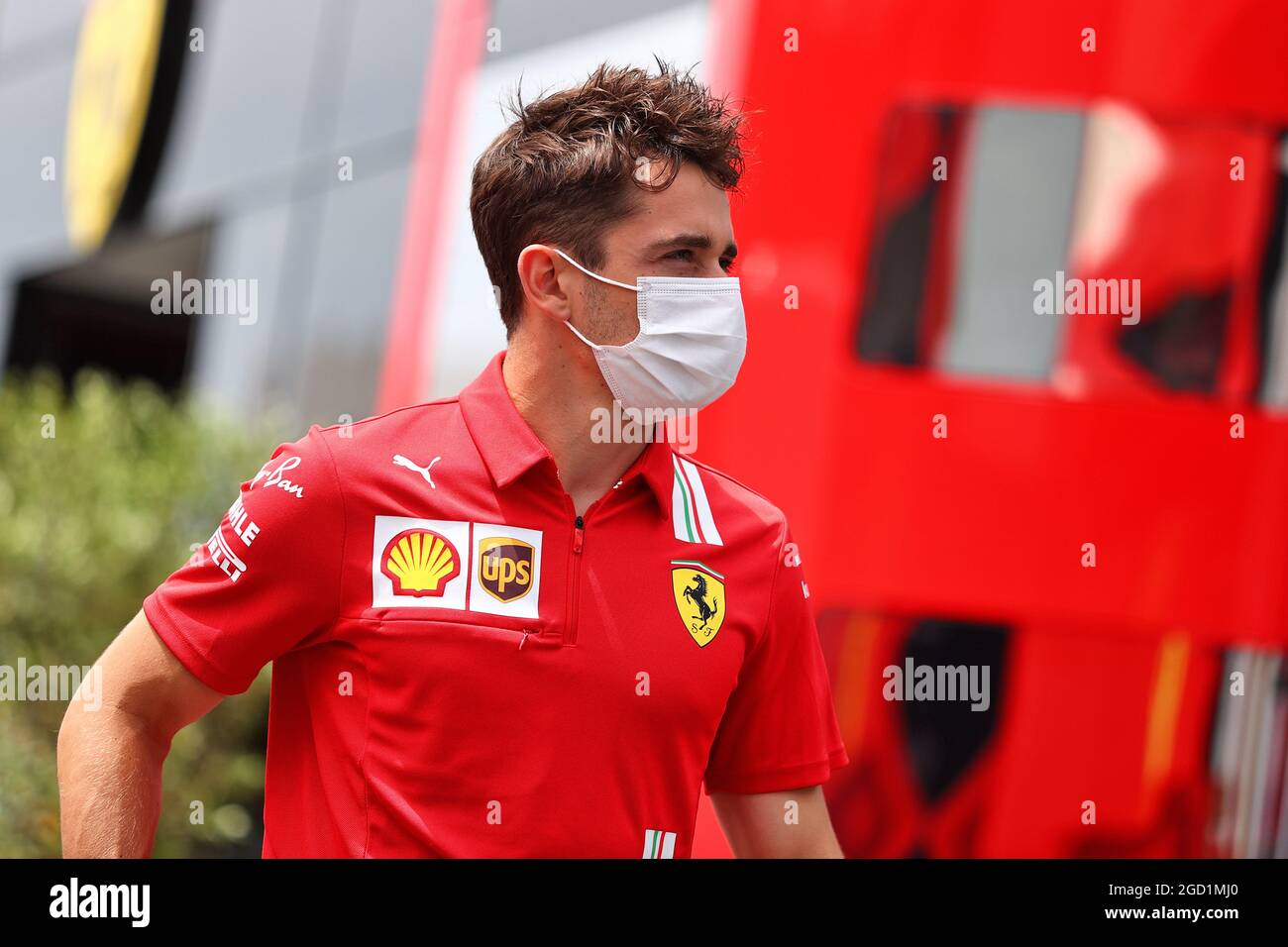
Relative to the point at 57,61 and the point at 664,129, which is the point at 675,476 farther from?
the point at 57,61

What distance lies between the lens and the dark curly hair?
2.29m

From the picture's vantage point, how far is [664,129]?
2.30 meters

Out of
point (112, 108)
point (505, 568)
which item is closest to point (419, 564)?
point (505, 568)

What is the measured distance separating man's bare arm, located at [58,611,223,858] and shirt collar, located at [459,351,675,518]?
0.53 meters

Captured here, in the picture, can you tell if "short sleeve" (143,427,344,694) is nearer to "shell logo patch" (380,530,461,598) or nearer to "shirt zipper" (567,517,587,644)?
"shell logo patch" (380,530,461,598)

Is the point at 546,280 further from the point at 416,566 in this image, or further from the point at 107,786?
the point at 107,786

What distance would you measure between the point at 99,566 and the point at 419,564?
16.5 ft

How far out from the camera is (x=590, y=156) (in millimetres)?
2299

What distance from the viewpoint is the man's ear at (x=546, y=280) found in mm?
2385

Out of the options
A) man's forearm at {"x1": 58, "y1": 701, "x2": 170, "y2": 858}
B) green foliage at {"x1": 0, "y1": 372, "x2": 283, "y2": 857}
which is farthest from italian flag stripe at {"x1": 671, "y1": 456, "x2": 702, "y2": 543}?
green foliage at {"x1": 0, "y1": 372, "x2": 283, "y2": 857}

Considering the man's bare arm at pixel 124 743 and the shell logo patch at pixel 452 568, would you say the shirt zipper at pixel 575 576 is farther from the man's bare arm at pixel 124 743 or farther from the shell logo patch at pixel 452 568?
the man's bare arm at pixel 124 743
